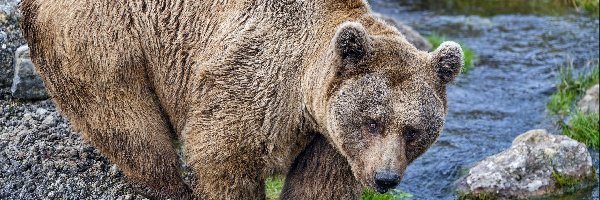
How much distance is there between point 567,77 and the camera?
36.4ft

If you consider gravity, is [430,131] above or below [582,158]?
above

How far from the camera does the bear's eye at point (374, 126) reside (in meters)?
4.99

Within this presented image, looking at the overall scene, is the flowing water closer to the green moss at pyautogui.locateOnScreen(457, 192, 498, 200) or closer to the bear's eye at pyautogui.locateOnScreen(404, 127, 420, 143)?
the green moss at pyautogui.locateOnScreen(457, 192, 498, 200)

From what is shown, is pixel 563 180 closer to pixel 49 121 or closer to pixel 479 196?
pixel 479 196

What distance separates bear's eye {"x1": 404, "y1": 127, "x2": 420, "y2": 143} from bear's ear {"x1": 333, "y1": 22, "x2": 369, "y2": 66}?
0.50 metres

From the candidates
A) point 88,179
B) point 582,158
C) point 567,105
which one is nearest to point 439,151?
point 582,158

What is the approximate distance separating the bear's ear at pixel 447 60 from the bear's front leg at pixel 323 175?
910 millimetres

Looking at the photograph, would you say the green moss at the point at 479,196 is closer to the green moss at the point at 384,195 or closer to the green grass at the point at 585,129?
the green moss at the point at 384,195

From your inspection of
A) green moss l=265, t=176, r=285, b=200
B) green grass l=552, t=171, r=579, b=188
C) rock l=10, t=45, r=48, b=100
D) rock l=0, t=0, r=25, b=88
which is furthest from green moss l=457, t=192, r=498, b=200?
rock l=0, t=0, r=25, b=88

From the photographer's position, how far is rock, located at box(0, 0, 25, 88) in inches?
311

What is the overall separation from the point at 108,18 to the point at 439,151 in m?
4.58

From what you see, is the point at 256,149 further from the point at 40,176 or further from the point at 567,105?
the point at 567,105

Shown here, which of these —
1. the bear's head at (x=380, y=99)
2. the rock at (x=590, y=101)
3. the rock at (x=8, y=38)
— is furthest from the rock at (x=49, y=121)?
the rock at (x=590, y=101)

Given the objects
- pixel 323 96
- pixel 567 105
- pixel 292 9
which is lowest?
pixel 567 105
